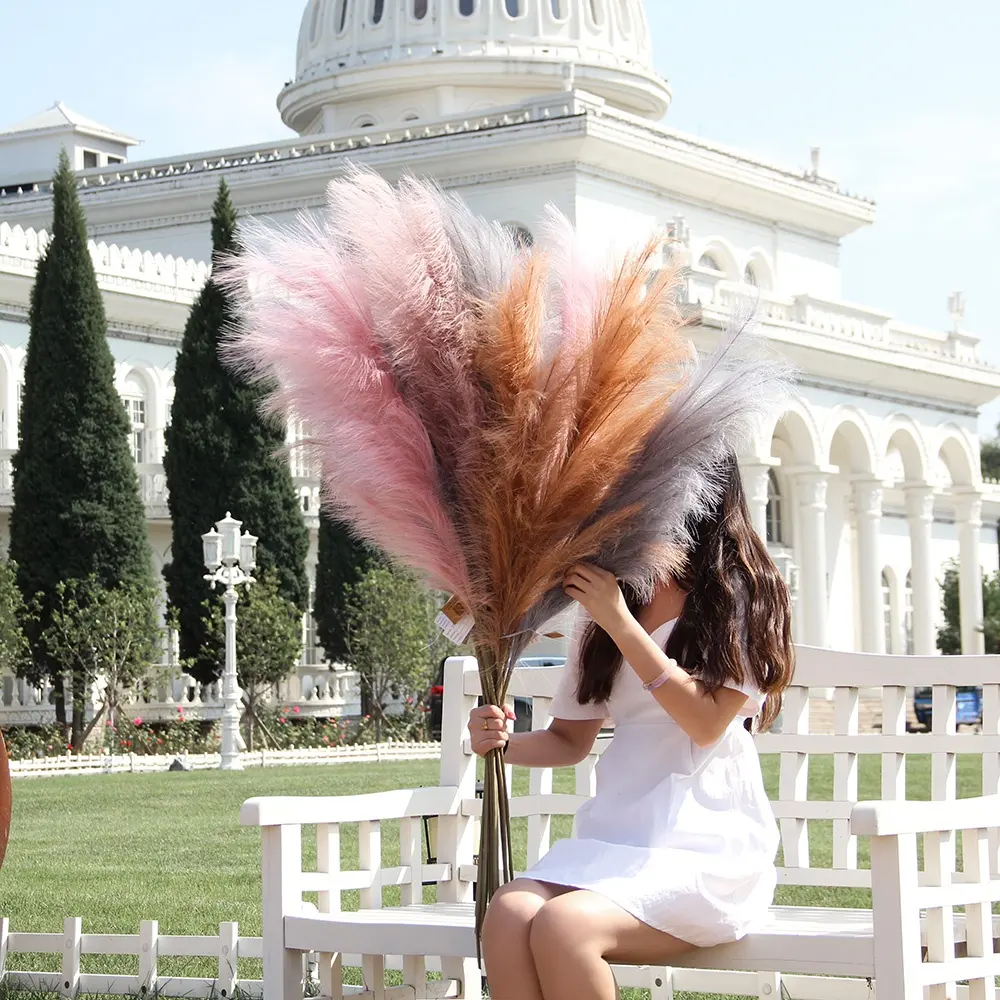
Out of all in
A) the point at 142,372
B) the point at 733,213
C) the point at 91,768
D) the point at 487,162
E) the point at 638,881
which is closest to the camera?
the point at 638,881

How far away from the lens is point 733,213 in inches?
1823

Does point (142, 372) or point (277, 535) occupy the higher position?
point (142, 372)

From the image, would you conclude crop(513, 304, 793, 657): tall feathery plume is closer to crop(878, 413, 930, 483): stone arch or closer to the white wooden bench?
the white wooden bench

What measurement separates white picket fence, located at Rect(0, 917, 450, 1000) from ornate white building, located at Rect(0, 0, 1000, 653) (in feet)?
98.8

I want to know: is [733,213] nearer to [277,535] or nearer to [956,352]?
[956,352]

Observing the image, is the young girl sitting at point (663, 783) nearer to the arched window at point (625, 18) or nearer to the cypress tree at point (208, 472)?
the cypress tree at point (208, 472)

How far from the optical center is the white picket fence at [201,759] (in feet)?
74.9

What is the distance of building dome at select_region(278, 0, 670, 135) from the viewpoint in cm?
4750

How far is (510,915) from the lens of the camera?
4.21 m

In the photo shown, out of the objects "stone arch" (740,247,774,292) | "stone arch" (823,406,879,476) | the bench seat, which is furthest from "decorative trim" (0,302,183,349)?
the bench seat

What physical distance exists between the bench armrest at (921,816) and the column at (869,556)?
136ft

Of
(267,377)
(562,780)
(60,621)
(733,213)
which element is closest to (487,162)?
(733,213)

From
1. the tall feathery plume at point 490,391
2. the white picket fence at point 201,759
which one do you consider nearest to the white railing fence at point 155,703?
the white picket fence at point 201,759

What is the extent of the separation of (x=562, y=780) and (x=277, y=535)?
11754 millimetres
